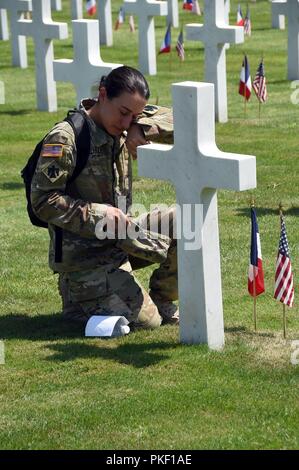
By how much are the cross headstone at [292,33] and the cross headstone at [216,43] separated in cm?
221

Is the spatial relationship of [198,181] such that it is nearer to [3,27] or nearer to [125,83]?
[125,83]

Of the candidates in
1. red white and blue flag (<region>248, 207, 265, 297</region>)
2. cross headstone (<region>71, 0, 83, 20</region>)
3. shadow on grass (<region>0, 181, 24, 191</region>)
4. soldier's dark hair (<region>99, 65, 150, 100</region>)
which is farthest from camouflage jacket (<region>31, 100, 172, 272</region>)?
cross headstone (<region>71, 0, 83, 20</region>)

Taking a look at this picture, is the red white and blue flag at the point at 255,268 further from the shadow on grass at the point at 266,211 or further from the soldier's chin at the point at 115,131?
the shadow on grass at the point at 266,211

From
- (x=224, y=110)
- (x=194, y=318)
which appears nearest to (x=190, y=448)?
(x=194, y=318)

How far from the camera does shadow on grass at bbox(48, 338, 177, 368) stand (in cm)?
704

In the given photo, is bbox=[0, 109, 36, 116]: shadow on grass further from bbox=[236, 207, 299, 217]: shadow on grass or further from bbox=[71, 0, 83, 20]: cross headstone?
bbox=[71, 0, 83, 20]: cross headstone

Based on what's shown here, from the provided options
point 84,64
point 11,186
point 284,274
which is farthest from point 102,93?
point 11,186

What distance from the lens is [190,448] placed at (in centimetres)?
580

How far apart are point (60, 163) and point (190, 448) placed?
2101 mm

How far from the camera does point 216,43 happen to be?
16234mm

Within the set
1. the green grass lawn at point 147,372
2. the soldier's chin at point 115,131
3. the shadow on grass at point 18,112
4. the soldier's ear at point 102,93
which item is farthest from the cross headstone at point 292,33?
the soldier's ear at point 102,93

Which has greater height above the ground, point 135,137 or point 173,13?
point 135,137

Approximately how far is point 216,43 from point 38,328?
9005mm

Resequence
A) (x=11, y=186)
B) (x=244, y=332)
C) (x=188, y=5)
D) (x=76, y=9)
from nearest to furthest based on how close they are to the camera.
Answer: (x=244, y=332), (x=11, y=186), (x=76, y=9), (x=188, y=5)
